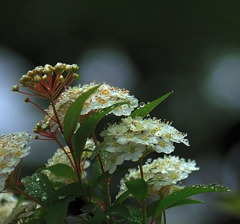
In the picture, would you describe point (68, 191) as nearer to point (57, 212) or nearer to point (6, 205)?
point (57, 212)

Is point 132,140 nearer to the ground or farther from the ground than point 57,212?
farther from the ground

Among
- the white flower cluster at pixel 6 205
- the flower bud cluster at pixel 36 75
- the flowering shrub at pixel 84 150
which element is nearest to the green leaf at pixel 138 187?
the flowering shrub at pixel 84 150

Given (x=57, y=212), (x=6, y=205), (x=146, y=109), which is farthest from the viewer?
(x=6, y=205)

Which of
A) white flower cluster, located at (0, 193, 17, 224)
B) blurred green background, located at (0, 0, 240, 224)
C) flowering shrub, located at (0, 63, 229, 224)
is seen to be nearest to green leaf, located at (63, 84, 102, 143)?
flowering shrub, located at (0, 63, 229, 224)

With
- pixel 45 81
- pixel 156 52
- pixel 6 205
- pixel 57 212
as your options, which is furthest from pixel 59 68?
pixel 156 52

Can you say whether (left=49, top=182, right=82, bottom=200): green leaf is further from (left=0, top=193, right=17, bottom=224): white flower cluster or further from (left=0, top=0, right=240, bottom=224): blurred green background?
(left=0, top=0, right=240, bottom=224): blurred green background

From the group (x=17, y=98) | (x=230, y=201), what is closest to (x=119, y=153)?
(x=230, y=201)
